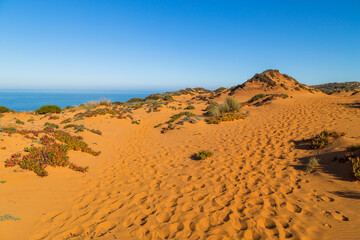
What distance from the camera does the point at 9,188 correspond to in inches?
182

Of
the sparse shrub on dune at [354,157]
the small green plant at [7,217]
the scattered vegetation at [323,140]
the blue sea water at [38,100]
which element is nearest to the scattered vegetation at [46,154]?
the small green plant at [7,217]

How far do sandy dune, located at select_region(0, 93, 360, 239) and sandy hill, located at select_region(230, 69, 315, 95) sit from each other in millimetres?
21178

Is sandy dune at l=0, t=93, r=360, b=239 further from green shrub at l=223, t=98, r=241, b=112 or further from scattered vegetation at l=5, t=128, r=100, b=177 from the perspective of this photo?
green shrub at l=223, t=98, r=241, b=112

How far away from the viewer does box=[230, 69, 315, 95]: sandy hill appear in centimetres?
2752

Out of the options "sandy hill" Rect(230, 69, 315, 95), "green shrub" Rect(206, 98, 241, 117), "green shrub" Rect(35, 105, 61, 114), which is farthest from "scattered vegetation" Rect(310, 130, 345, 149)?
"green shrub" Rect(35, 105, 61, 114)

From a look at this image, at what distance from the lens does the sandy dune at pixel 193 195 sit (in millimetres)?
3371

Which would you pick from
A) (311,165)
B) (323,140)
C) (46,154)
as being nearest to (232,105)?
(323,140)

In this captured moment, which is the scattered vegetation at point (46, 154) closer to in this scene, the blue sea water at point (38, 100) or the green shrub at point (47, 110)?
the green shrub at point (47, 110)

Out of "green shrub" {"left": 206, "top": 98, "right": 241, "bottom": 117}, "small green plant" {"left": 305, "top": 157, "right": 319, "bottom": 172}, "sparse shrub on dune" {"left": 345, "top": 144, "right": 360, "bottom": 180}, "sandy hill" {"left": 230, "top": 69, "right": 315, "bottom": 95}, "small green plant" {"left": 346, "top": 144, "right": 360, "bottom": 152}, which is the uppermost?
"sandy hill" {"left": 230, "top": 69, "right": 315, "bottom": 95}

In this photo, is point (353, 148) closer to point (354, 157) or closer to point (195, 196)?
point (354, 157)

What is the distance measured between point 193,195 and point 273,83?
96.8 feet

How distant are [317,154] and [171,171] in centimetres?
526

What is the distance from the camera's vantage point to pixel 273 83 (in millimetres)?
28625

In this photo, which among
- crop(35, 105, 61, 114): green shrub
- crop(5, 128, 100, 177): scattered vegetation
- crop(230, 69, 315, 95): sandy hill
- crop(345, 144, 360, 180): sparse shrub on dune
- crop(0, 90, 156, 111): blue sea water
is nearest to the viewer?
crop(345, 144, 360, 180): sparse shrub on dune
